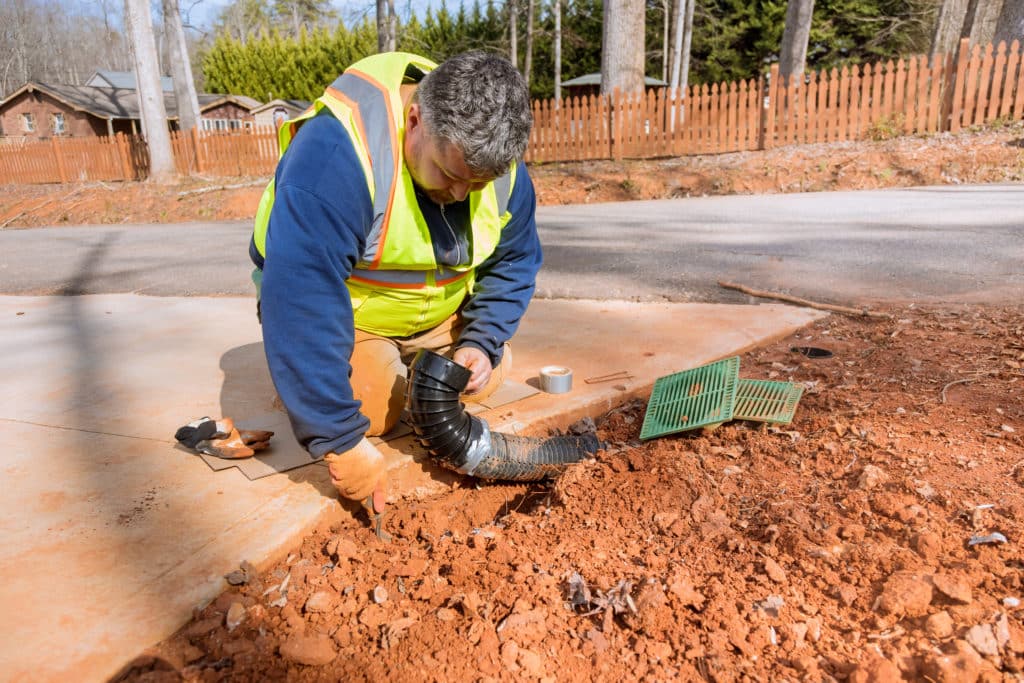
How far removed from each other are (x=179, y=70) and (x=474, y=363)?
22473 millimetres

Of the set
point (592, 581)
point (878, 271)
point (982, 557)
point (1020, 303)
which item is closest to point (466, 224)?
point (592, 581)

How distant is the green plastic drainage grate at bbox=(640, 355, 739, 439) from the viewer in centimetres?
217

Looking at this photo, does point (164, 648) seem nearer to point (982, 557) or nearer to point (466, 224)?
point (466, 224)

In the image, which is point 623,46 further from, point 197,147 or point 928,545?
point 928,545

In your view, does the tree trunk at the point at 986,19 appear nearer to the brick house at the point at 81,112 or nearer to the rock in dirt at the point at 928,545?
the rock in dirt at the point at 928,545

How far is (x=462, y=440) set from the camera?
203cm

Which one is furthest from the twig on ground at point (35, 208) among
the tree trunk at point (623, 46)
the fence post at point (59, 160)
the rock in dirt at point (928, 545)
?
the rock in dirt at point (928, 545)

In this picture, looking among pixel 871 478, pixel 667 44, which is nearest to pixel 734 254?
pixel 871 478

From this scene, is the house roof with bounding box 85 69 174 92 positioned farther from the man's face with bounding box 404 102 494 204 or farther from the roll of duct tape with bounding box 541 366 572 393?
the man's face with bounding box 404 102 494 204

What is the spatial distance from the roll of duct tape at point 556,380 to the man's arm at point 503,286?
12.5 inches

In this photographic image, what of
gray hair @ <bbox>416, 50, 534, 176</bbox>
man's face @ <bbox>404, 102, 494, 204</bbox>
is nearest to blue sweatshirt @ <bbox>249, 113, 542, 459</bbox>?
man's face @ <bbox>404, 102, 494, 204</bbox>

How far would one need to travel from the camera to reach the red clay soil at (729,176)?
9.63 meters

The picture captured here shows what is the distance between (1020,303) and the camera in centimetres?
347

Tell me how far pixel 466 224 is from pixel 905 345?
6.75ft
